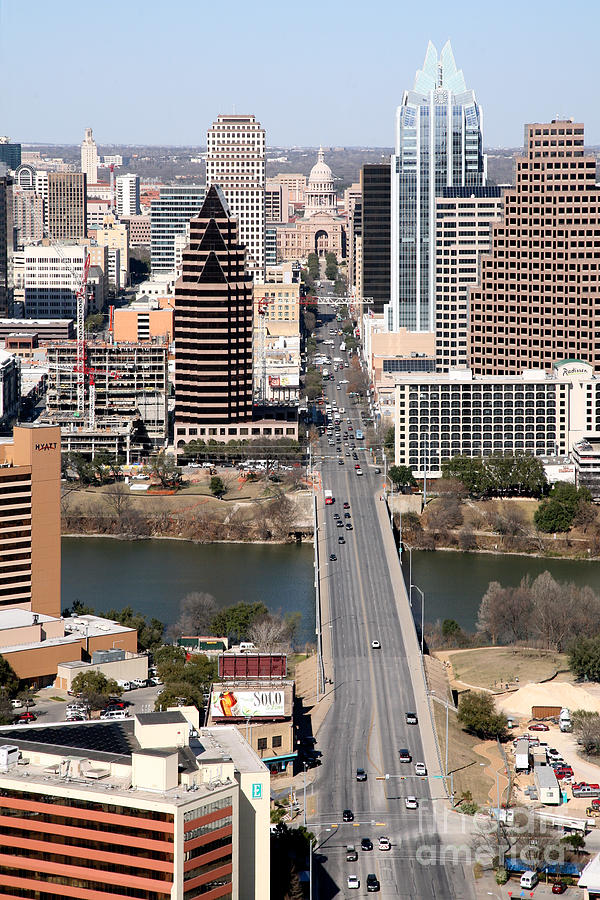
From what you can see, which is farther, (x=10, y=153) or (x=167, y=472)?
(x=10, y=153)

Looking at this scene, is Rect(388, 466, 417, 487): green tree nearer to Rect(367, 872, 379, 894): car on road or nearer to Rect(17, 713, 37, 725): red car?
Rect(17, 713, 37, 725): red car

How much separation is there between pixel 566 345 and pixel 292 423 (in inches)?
321

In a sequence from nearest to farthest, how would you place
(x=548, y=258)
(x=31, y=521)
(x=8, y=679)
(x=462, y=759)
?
1. (x=462, y=759)
2. (x=8, y=679)
3. (x=31, y=521)
4. (x=548, y=258)

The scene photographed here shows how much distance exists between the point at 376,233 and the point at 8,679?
1804 inches

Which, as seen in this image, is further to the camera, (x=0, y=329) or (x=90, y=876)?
(x=0, y=329)

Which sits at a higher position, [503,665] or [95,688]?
[95,688]

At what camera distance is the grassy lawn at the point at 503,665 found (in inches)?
1286

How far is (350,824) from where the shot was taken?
990 inches

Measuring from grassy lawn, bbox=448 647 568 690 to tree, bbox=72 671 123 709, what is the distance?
6499 mm

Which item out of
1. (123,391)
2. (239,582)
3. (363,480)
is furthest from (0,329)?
(239,582)

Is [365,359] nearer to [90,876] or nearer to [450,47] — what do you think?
[450,47]

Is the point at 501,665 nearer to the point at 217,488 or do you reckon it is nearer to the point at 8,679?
the point at 8,679

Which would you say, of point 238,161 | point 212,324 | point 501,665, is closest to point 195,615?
point 501,665

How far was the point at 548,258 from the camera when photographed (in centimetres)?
5366
